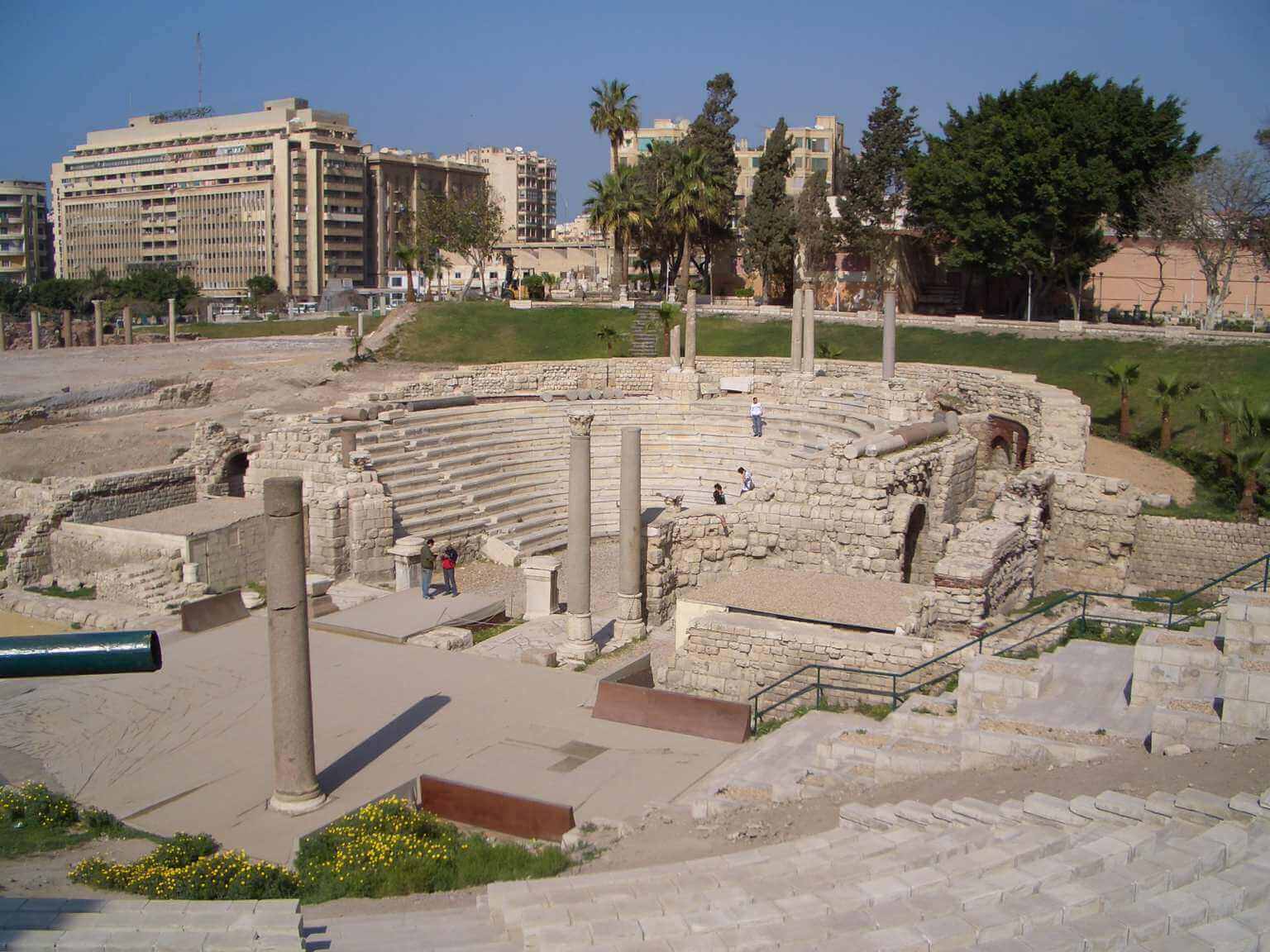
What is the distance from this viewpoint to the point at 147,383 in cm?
4153

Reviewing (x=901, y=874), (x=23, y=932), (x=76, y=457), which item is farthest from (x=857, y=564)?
(x=76, y=457)

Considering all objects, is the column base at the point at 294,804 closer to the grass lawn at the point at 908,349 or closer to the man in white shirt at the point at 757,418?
the man in white shirt at the point at 757,418

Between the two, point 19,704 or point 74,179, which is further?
point 74,179

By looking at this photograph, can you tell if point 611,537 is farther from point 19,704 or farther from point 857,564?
point 19,704

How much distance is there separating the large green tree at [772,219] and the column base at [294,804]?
166ft

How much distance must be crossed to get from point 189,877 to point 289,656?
3098 millimetres

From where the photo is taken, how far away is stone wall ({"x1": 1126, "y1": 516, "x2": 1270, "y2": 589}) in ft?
67.2

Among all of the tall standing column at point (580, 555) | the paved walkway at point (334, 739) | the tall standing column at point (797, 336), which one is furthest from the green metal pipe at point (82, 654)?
the tall standing column at point (797, 336)

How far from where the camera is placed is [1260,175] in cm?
4181

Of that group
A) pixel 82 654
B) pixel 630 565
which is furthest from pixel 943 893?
pixel 630 565

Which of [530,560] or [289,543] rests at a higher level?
[289,543]

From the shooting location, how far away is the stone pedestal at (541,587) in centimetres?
1977

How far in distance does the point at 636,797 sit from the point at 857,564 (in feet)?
30.8

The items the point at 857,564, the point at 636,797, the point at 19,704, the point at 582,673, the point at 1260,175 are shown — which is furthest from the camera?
the point at 1260,175
